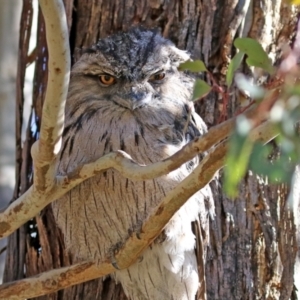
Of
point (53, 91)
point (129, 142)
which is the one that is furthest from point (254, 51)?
point (129, 142)

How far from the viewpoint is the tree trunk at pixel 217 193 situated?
2.88 meters

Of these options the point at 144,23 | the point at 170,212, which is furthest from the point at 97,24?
the point at 170,212

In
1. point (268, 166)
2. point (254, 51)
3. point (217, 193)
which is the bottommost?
point (217, 193)

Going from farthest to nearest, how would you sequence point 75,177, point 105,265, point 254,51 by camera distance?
point 105,265 → point 75,177 → point 254,51

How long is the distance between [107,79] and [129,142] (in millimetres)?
287

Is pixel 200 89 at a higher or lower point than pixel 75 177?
higher

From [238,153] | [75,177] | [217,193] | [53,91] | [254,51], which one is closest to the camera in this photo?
[238,153]

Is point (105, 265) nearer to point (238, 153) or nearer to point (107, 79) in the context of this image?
point (107, 79)

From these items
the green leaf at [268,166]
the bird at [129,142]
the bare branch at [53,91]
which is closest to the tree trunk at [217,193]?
the bird at [129,142]

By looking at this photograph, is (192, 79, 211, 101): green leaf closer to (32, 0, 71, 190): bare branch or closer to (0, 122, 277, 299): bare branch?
(32, 0, 71, 190): bare branch

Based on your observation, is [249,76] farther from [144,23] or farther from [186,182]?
[186,182]

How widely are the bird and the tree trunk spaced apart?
7.2 inches

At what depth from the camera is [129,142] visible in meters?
2.63

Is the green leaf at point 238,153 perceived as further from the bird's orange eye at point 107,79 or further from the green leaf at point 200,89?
the bird's orange eye at point 107,79
